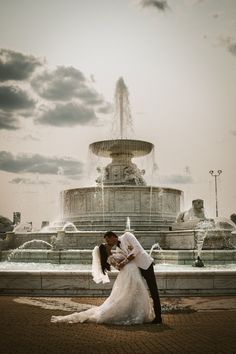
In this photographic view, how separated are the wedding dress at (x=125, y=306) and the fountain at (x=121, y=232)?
242cm

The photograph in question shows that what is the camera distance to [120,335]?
598cm

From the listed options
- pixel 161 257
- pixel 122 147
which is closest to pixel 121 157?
pixel 122 147

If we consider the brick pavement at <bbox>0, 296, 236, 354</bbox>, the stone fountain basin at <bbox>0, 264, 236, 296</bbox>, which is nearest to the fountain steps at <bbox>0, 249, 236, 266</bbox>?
the stone fountain basin at <bbox>0, 264, 236, 296</bbox>

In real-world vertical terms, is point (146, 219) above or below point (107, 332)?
above

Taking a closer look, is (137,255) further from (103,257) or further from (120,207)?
(120,207)

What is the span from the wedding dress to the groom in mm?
92

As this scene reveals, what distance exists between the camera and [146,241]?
20.3 m

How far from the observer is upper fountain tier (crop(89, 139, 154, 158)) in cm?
2811

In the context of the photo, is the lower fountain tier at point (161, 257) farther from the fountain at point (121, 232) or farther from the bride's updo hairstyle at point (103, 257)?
the bride's updo hairstyle at point (103, 257)

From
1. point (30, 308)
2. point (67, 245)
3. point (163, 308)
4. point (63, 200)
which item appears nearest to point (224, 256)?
point (67, 245)

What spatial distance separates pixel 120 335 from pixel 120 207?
19446 millimetres

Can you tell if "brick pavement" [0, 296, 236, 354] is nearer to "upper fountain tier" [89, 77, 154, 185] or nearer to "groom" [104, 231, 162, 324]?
"groom" [104, 231, 162, 324]

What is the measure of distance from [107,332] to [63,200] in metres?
21.8

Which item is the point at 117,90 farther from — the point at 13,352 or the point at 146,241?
the point at 13,352
